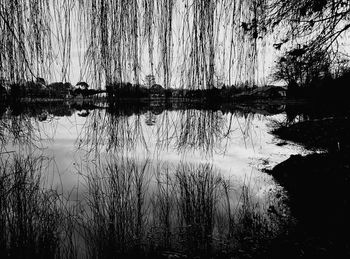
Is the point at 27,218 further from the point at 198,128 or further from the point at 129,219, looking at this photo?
the point at 198,128

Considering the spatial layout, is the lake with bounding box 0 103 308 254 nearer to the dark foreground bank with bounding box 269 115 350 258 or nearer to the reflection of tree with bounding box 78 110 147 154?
the reflection of tree with bounding box 78 110 147 154

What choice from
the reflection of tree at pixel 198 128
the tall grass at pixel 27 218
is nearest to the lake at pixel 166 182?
the reflection of tree at pixel 198 128

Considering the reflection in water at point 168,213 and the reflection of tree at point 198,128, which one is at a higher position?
the reflection of tree at point 198,128

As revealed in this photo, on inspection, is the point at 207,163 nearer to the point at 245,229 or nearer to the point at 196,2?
the point at 245,229

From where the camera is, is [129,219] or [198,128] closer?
[129,219]

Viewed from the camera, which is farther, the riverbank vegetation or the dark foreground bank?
the dark foreground bank

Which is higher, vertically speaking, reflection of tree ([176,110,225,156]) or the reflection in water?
reflection of tree ([176,110,225,156])

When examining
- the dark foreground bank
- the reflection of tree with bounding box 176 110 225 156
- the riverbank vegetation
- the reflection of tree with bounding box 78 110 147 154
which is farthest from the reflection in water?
the reflection of tree with bounding box 176 110 225 156

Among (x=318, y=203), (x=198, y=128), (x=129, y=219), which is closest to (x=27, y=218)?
(x=129, y=219)

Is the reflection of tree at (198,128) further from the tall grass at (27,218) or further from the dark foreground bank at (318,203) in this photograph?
the tall grass at (27,218)

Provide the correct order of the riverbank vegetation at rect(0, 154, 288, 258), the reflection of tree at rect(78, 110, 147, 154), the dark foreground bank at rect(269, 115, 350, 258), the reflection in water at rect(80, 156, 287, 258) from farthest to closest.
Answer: the reflection of tree at rect(78, 110, 147, 154), the dark foreground bank at rect(269, 115, 350, 258), the reflection in water at rect(80, 156, 287, 258), the riverbank vegetation at rect(0, 154, 288, 258)

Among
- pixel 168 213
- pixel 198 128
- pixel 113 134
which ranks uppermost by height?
pixel 198 128

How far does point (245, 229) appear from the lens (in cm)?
276

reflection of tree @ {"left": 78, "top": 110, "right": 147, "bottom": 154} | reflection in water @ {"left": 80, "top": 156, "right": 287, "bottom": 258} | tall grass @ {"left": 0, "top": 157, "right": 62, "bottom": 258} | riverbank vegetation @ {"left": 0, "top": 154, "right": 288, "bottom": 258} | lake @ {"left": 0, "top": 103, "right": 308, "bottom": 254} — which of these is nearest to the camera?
tall grass @ {"left": 0, "top": 157, "right": 62, "bottom": 258}
